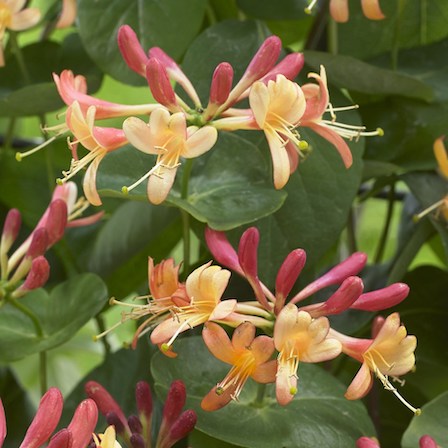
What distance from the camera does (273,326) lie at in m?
0.57

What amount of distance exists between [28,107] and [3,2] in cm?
9

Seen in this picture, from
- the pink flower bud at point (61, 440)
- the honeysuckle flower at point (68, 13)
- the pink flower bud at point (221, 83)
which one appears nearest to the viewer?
the pink flower bud at point (61, 440)

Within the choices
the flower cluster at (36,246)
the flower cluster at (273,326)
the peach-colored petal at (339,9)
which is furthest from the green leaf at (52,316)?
the peach-colored petal at (339,9)

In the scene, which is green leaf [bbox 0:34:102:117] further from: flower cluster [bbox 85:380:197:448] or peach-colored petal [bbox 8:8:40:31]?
flower cluster [bbox 85:380:197:448]

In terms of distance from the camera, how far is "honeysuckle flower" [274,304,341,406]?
516 mm

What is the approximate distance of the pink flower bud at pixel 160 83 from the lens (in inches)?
22.3

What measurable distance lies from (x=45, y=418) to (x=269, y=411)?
0.19 meters

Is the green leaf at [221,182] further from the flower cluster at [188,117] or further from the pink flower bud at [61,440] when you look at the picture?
the pink flower bud at [61,440]

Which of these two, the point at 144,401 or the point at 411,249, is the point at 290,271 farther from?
the point at 411,249

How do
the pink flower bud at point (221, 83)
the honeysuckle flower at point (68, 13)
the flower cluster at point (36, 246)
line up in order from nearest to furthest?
the pink flower bud at point (221, 83) < the flower cluster at point (36, 246) < the honeysuckle flower at point (68, 13)

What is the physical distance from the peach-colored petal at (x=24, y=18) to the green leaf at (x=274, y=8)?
0.59 feet

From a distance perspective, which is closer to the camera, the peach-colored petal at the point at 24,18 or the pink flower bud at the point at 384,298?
the pink flower bud at the point at 384,298

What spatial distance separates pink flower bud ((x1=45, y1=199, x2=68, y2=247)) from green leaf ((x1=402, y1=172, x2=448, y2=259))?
29cm

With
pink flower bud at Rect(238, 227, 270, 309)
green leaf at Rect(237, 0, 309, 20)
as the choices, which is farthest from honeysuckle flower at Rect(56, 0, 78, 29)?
pink flower bud at Rect(238, 227, 270, 309)
